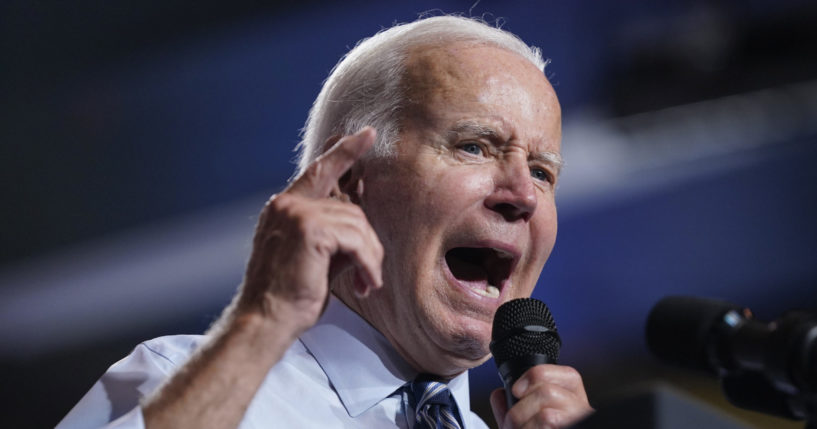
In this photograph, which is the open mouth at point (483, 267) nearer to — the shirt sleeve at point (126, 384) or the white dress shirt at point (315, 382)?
the white dress shirt at point (315, 382)

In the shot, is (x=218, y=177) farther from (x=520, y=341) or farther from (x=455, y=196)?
(x=520, y=341)

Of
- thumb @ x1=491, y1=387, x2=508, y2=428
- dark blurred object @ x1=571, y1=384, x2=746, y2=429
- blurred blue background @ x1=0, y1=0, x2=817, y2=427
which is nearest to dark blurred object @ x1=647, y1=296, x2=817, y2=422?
dark blurred object @ x1=571, y1=384, x2=746, y2=429

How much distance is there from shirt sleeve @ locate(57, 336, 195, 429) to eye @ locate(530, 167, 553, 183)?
81cm

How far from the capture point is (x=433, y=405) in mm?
1650

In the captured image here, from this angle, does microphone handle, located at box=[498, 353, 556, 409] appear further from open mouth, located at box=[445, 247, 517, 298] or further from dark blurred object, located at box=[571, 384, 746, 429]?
dark blurred object, located at box=[571, 384, 746, 429]

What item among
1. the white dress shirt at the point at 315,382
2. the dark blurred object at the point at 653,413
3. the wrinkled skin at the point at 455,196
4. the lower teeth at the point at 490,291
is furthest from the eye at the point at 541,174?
the dark blurred object at the point at 653,413

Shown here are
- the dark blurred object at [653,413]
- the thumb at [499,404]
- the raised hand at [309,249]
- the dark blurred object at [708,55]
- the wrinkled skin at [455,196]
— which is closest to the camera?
the dark blurred object at [653,413]

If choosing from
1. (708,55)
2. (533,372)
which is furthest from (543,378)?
(708,55)

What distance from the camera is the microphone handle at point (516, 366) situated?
4.54 feet

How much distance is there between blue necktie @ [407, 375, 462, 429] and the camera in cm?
160

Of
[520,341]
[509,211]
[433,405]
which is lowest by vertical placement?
[433,405]

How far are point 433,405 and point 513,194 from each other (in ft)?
1.49

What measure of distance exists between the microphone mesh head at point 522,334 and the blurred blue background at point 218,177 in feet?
4.42

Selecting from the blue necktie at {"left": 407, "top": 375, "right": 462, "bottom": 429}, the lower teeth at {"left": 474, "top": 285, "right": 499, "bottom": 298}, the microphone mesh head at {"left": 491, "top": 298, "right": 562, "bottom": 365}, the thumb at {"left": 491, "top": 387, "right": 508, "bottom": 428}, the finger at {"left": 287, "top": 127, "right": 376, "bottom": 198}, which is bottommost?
the blue necktie at {"left": 407, "top": 375, "right": 462, "bottom": 429}
